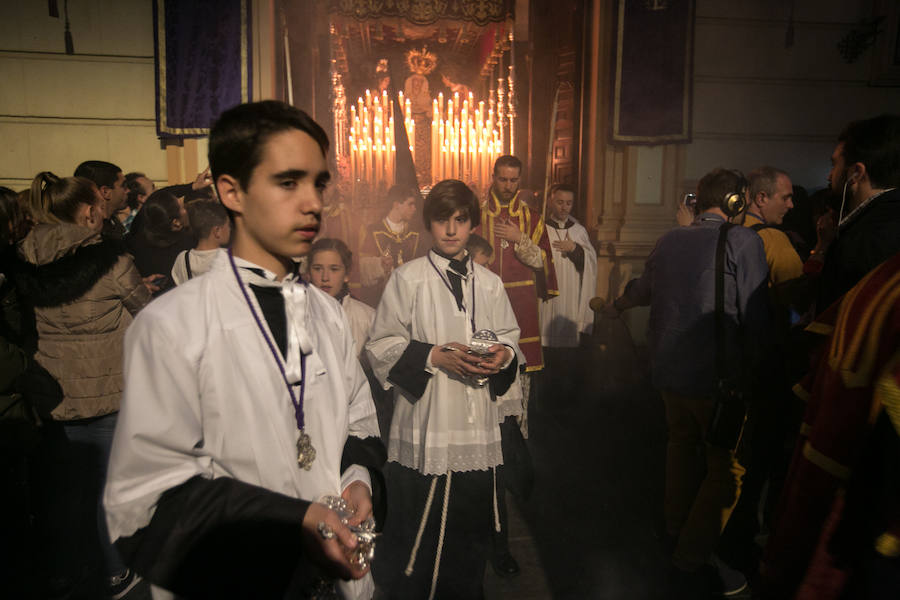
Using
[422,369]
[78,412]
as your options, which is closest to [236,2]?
[78,412]

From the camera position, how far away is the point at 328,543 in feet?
A: 3.42

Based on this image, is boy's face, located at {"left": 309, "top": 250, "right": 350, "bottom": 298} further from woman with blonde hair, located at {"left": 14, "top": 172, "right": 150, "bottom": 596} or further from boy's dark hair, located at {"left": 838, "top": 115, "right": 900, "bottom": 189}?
boy's dark hair, located at {"left": 838, "top": 115, "right": 900, "bottom": 189}

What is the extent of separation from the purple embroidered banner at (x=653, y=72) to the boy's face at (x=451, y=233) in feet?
13.7

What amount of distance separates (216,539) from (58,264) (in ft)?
6.99

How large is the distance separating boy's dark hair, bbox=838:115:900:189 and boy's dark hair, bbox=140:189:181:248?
3.72 meters

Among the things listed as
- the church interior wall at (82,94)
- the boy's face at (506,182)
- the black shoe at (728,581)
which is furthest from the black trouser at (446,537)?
the church interior wall at (82,94)

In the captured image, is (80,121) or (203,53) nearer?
(203,53)

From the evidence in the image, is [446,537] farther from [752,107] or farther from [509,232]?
[752,107]

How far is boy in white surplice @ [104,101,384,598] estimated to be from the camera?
3.35ft

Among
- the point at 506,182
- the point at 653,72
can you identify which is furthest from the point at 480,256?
the point at 653,72

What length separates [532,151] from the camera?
7750 millimetres

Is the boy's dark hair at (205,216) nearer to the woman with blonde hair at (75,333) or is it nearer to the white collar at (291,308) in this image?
the woman with blonde hair at (75,333)

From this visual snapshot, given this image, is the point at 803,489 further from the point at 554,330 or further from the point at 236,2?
the point at 236,2

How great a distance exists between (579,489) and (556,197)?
9.64 ft
